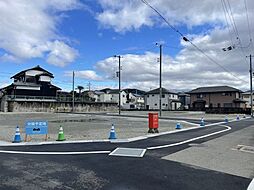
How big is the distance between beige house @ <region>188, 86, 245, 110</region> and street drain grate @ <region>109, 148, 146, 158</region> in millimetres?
57283

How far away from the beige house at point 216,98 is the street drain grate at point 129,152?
57.3m

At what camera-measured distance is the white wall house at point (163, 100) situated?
3253 inches

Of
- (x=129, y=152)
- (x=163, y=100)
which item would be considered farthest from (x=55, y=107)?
(x=129, y=152)

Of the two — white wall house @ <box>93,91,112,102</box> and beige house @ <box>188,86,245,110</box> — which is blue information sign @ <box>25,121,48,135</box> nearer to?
beige house @ <box>188,86,245,110</box>

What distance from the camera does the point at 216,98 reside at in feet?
227

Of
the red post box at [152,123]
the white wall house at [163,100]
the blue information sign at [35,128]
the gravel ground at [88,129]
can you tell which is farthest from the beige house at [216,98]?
the blue information sign at [35,128]

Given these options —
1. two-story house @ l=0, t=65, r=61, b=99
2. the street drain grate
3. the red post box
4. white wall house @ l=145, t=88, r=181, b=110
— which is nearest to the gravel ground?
the red post box

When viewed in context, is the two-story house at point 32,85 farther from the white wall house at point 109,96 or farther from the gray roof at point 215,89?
the gray roof at point 215,89

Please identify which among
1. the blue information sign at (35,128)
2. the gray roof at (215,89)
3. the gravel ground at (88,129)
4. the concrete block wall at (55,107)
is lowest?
the gravel ground at (88,129)

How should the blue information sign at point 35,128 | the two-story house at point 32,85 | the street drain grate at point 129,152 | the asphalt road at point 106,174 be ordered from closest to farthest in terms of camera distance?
the asphalt road at point 106,174 → the street drain grate at point 129,152 → the blue information sign at point 35,128 → the two-story house at point 32,85

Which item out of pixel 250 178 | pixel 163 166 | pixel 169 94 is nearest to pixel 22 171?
pixel 163 166

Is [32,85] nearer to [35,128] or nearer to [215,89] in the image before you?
[215,89]

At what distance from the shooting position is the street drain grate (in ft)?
27.9

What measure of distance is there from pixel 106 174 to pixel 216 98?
224 ft
